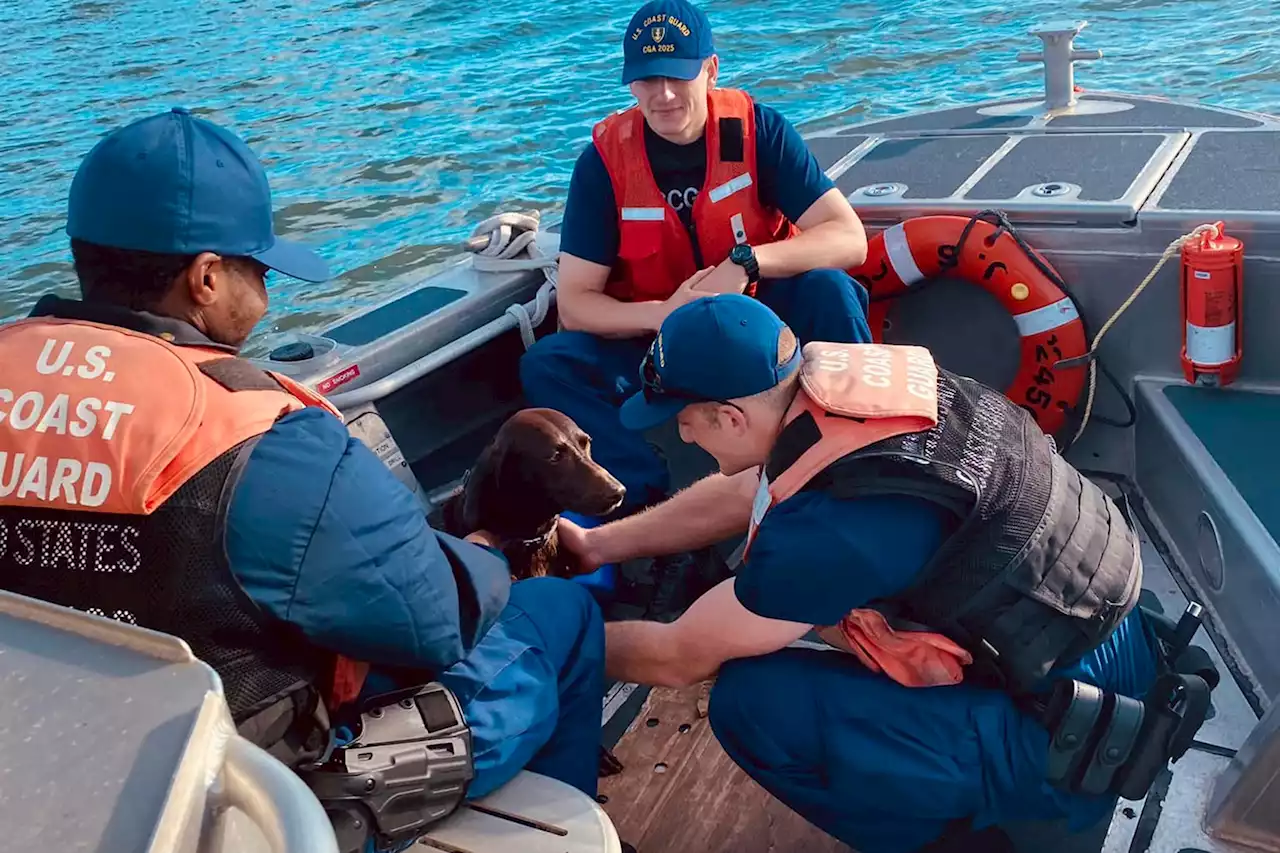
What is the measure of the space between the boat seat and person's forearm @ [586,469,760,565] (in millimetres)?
931

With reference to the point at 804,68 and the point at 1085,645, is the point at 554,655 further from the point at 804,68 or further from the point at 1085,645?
the point at 804,68

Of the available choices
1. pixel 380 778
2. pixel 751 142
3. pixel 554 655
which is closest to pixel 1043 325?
pixel 751 142

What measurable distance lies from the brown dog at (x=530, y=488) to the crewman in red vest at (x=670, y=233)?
52 cm

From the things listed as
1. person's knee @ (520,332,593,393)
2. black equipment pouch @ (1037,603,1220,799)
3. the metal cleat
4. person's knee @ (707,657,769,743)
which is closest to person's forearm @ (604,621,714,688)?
person's knee @ (707,657,769,743)

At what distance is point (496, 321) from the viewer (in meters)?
3.89

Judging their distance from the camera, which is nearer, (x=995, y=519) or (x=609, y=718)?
(x=995, y=519)

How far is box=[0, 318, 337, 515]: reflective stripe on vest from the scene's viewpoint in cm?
159

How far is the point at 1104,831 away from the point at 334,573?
64.4 inches

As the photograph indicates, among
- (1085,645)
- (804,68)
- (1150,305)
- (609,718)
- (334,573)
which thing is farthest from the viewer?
(804,68)

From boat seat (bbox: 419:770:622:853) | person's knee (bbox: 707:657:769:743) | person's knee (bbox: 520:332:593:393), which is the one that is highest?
person's knee (bbox: 520:332:593:393)

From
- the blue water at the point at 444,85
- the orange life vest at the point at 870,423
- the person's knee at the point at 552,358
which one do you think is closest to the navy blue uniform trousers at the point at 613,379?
the person's knee at the point at 552,358

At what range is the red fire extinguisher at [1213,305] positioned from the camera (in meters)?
3.23

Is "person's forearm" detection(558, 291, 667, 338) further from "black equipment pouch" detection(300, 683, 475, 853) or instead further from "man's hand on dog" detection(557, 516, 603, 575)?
"black equipment pouch" detection(300, 683, 475, 853)

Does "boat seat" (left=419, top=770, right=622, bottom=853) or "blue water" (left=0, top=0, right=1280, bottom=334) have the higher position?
"boat seat" (left=419, top=770, right=622, bottom=853)
